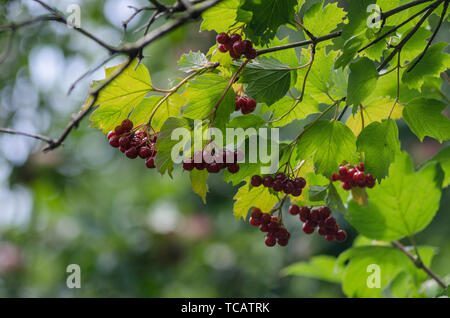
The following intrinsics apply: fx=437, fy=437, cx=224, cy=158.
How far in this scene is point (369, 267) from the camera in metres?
0.93

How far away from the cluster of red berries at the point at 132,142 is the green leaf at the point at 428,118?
15.7 inches

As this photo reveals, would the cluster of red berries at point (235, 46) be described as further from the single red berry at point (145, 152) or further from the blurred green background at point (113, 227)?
the blurred green background at point (113, 227)

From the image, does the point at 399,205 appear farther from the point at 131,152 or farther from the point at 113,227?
the point at 113,227

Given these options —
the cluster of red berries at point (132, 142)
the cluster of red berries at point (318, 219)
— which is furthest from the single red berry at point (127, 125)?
the cluster of red berries at point (318, 219)

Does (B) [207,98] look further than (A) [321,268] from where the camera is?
No

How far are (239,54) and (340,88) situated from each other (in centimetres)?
22

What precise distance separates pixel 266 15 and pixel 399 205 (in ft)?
1.54

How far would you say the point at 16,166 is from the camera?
2473 mm

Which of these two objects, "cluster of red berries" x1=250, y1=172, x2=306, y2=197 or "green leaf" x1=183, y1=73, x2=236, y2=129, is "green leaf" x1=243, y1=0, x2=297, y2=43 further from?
"cluster of red berries" x1=250, y1=172, x2=306, y2=197

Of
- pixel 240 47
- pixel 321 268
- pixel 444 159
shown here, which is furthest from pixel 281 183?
pixel 321 268

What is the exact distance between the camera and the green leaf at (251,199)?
28.3 inches

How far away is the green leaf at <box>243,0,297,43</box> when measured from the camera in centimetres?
55

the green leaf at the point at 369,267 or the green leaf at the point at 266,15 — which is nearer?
the green leaf at the point at 266,15

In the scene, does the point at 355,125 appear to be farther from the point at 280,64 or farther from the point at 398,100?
the point at 280,64
